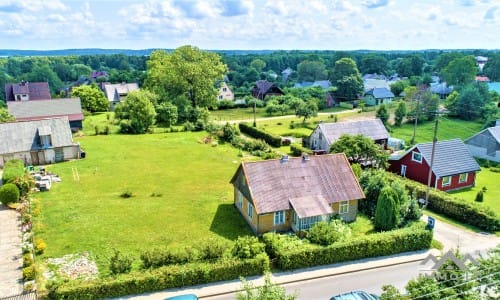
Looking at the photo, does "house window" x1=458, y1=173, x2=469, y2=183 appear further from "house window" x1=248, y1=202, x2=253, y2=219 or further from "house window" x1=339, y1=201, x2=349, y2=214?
"house window" x1=248, y1=202, x2=253, y2=219

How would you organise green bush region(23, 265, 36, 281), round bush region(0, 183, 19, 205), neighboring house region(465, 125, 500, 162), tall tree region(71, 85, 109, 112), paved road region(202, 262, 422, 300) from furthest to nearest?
tall tree region(71, 85, 109, 112)
neighboring house region(465, 125, 500, 162)
round bush region(0, 183, 19, 205)
green bush region(23, 265, 36, 281)
paved road region(202, 262, 422, 300)

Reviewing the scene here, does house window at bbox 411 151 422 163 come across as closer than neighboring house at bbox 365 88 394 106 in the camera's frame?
Yes

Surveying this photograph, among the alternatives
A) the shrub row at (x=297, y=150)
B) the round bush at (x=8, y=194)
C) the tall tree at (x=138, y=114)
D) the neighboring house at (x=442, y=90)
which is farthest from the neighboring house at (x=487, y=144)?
the neighboring house at (x=442, y=90)

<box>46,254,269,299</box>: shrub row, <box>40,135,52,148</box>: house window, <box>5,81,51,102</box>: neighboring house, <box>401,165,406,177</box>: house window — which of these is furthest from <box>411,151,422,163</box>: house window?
<box>5,81,51,102</box>: neighboring house

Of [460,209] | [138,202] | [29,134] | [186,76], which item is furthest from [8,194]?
[186,76]

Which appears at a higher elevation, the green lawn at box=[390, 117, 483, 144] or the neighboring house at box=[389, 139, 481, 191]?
the neighboring house at box=[389, 139, 481, 191]

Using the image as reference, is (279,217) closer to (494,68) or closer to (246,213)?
(246,213)

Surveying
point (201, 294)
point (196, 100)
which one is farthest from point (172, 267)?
point (196, 100)

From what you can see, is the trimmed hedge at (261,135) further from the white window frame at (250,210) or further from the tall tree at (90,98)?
the tall tree at (90,98)
